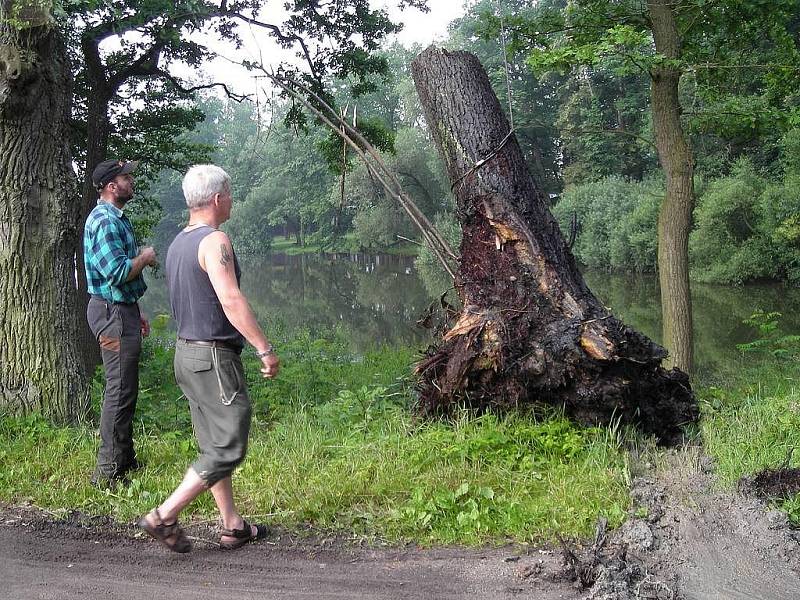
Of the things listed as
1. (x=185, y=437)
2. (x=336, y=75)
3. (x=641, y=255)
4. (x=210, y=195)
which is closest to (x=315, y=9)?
(x=336, y=75)

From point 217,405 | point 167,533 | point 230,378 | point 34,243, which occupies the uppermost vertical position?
point 34,243

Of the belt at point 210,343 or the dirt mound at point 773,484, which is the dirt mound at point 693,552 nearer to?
the dirt mound at point 773,484

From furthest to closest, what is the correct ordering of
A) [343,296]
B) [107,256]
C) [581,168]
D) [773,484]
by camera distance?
[581,168] → [343,296] → [107,256] → [773,484]

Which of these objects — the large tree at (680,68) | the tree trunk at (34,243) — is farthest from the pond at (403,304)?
the tree trunk at (34,243)

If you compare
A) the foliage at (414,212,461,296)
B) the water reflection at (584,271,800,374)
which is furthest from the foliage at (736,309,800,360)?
the foliage at (414,212,461,296)

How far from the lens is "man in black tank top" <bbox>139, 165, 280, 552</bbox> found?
3898 millimetres

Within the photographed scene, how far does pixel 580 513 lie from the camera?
14.1 ft

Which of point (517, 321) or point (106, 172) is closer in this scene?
point (106, 172)

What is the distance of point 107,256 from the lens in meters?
4.84

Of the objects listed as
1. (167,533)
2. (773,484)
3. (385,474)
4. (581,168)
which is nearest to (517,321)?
(385,474)

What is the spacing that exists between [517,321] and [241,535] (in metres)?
2.93

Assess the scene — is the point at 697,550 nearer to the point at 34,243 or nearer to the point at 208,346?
the point at 208,346

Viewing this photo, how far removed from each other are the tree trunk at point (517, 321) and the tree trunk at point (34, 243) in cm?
304

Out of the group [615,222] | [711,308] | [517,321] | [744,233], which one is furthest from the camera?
[615,222]
